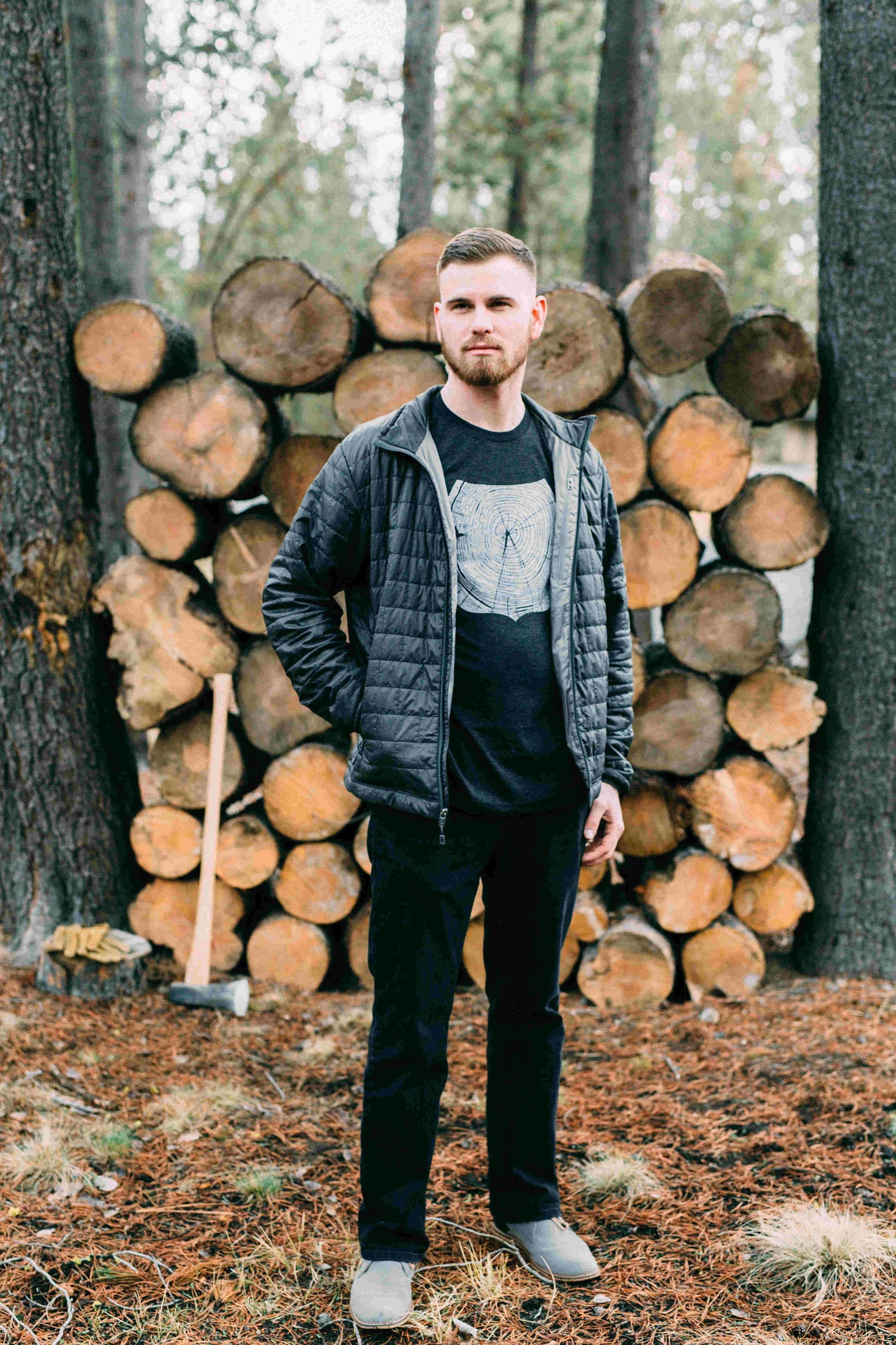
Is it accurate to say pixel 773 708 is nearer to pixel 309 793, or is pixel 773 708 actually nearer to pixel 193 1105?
pixel 309 793

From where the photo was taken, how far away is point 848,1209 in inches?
99.0

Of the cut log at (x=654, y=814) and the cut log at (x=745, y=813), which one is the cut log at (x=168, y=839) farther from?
the cut log at (x=745, y=813)

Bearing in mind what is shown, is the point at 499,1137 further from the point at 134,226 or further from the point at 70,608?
the point at 134,226

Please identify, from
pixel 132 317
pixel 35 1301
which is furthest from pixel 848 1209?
pixel 132 317

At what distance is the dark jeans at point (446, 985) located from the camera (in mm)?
2189

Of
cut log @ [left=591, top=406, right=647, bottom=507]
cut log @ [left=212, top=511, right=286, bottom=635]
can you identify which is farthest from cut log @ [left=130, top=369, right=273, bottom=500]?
cut log @ [left=591, top=406, right=647, bottom=507]

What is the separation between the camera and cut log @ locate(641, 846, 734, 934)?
3816 mm

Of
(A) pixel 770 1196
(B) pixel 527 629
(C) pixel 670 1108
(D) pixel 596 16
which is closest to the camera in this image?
(B) pixel 527 629

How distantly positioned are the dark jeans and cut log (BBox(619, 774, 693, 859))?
1.49 metres

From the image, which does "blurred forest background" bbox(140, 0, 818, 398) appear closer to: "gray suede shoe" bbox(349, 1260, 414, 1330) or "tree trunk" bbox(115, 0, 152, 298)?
"tree trunk" bbox(115, 0, 152, 298)

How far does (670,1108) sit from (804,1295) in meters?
0.85

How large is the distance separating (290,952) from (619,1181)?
1.64m

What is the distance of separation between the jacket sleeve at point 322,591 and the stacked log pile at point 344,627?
1416 millimetres

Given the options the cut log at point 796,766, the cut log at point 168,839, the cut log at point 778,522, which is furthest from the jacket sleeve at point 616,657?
the cut log at point 796,766
